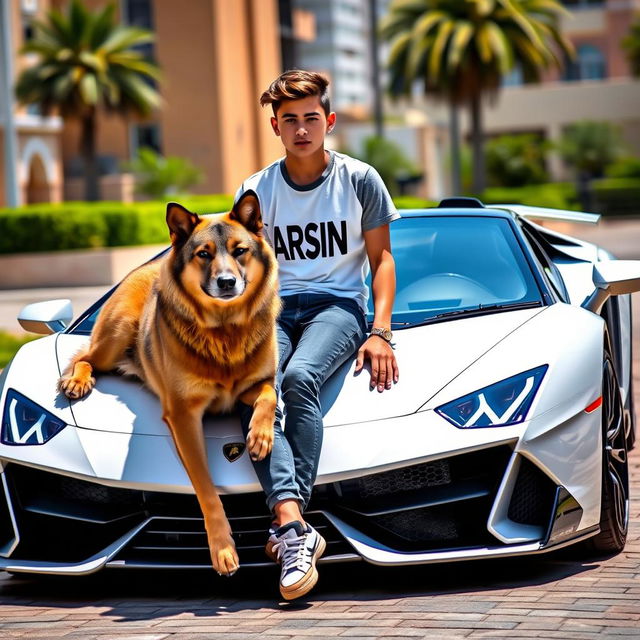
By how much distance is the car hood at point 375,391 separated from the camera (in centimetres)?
464

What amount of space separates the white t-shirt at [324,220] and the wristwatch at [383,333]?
0.29 m

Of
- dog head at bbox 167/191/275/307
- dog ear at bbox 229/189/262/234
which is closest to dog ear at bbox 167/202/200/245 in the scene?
dog head at bbox 167/191/275/307

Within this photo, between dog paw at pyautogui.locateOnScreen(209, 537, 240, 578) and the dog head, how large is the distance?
2.71 ft

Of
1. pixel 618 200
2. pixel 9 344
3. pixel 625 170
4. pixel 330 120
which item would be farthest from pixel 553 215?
pixel 625 170

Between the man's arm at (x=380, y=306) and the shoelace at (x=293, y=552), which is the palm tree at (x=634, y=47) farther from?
the shoelace at (x=293, y=552)

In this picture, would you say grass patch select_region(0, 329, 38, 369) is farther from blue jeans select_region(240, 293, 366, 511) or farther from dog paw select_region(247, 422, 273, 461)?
dog paw select_region(247, 422, 273, 461)

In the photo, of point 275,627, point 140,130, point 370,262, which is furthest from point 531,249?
point 140,130

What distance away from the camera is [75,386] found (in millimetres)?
4938

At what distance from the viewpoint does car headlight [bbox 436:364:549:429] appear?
176 inches

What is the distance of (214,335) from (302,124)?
3.39 feet

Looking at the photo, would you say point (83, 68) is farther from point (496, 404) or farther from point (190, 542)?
point (496, 404)

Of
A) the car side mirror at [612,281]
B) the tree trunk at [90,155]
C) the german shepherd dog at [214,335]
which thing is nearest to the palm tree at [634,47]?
the tree trunk at [90,155]

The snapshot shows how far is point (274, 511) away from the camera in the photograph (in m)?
4.42

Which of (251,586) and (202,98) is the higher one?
(202,98)
